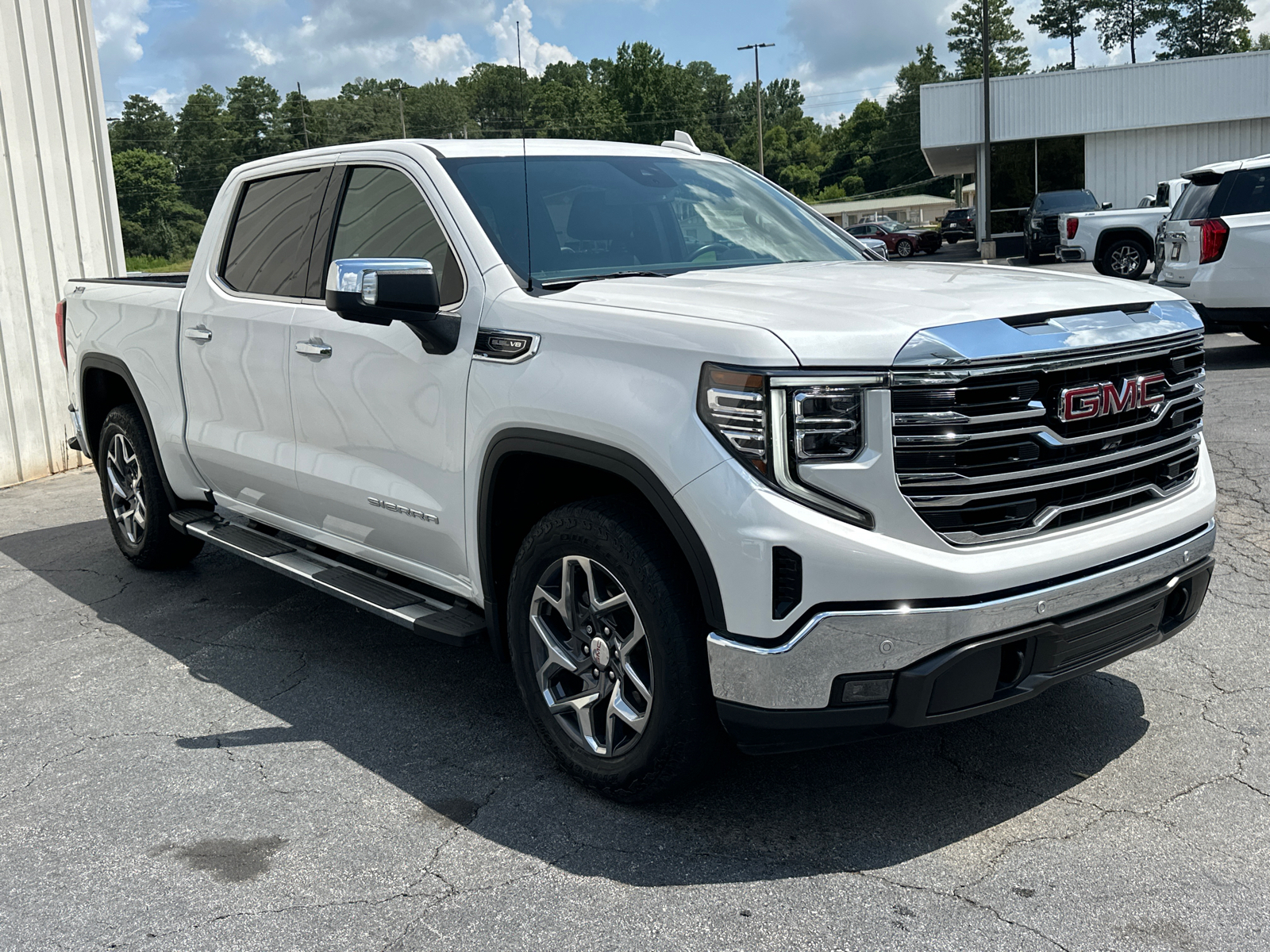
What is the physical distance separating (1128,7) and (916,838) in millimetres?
130176

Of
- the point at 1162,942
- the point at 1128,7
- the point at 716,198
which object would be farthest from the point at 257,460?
the point at 1128,7

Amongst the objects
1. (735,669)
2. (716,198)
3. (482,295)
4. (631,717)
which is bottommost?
(631,717)

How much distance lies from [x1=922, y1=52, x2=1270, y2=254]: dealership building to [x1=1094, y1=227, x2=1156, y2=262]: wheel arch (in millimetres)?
14973

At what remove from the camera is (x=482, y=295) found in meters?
3.73

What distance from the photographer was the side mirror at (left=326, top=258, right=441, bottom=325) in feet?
11.5

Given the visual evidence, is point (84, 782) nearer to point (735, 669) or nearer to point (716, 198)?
point (735, 669)

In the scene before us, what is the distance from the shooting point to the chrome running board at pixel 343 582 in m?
3.91

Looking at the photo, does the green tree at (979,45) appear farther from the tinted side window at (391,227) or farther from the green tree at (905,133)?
the tinted side window at (391,227)

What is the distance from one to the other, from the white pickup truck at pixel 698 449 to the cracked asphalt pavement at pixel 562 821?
31 cm

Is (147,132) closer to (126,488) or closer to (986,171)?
(986,171)

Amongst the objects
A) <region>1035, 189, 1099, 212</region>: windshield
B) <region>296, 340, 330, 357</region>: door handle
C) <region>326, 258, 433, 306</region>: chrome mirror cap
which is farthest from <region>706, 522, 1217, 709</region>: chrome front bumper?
<region>1035, 189, 1099, 212</region>: windshield

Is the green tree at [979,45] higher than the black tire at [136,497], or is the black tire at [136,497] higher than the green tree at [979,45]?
the green tree at [979,45]

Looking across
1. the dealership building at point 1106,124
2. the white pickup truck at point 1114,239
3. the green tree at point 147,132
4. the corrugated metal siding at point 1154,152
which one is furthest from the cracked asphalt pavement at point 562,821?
the green tree at point 147,132

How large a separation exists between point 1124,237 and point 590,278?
64.3 feet
